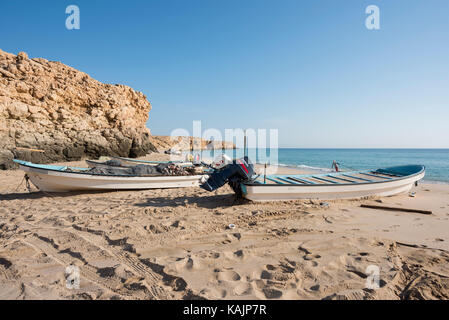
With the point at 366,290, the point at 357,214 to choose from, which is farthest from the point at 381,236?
the point at 366,290

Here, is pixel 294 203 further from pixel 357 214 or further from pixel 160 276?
pixel 160 276

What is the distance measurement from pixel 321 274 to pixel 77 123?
→ 82.6 ft

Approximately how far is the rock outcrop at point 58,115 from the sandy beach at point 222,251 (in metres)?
14.4

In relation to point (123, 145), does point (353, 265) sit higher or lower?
lower

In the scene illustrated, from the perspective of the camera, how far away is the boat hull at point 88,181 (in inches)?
298

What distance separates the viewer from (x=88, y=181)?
796cm

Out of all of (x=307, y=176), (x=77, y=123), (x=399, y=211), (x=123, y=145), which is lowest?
(x=399, y=211)

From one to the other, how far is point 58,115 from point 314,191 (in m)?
24.0

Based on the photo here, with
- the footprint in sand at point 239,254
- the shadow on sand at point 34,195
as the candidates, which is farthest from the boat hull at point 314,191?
the shadow on sand at point 34,195

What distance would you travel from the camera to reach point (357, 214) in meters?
5.76

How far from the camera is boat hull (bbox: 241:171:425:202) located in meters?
6.29

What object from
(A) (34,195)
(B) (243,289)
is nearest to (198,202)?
(B) (243,289)

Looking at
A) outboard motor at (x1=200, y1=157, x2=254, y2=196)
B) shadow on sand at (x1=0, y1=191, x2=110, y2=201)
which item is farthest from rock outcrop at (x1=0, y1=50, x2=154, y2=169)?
outboard motor at (x1=200, y1=157, x2=254, y2=196)

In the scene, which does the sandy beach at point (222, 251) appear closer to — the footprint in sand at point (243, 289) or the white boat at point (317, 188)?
the footprint in sand at point (243, 289)
